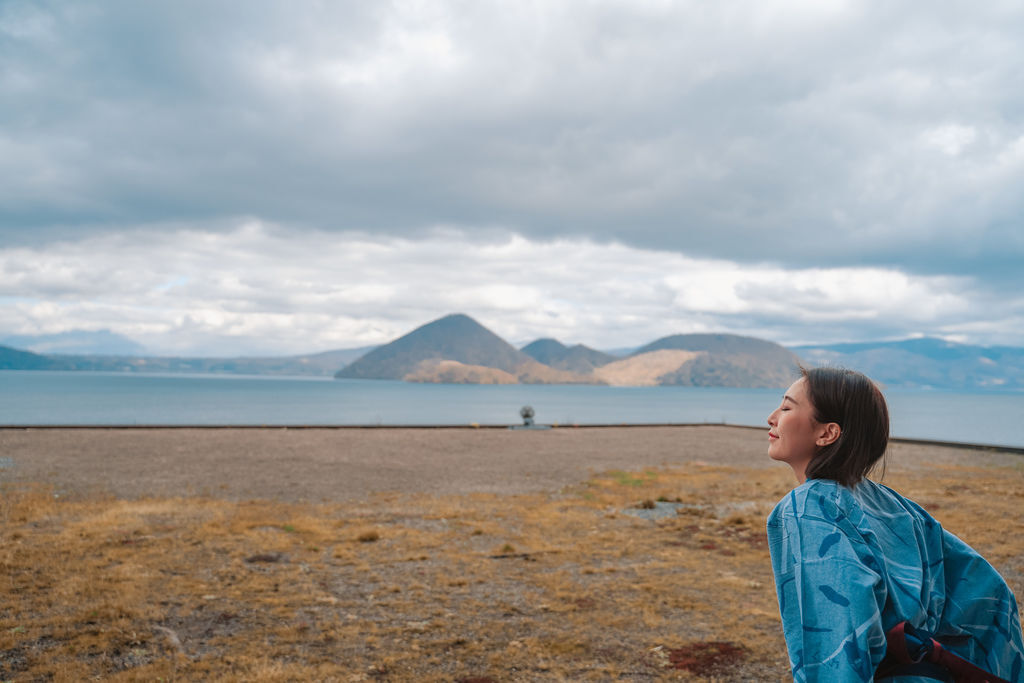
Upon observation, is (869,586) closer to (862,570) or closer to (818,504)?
(862,570)

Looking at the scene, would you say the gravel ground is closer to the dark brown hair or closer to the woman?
the woman

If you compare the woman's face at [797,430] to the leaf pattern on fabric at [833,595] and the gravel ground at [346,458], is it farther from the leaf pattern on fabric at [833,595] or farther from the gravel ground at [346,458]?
the gravel ground at [346,458]

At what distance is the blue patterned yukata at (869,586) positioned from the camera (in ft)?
5.01

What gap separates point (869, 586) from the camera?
4.97 feet

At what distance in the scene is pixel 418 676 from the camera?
17.4 ft

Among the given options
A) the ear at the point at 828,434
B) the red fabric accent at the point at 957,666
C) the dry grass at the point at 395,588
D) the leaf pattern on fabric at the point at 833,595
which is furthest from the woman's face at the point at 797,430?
the dry grass at the point at 395,588

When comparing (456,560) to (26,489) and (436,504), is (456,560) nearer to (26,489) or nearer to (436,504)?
(436,504)

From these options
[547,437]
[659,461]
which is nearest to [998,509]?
[659,461]

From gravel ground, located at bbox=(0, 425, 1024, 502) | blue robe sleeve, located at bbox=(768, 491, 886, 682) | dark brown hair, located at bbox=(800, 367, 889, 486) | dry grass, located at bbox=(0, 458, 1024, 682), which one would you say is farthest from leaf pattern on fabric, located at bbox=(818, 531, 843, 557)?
gravel ground, located at bbox=(0, 425, 1024, 502)

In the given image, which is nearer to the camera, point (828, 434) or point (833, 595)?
point (833, 595)

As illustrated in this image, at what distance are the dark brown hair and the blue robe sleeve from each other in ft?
0.50

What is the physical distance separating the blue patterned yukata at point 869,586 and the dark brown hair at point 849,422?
0.15ft

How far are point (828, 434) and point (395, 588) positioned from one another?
6531mm

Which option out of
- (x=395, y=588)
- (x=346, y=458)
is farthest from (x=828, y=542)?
(x=346, y=458)
